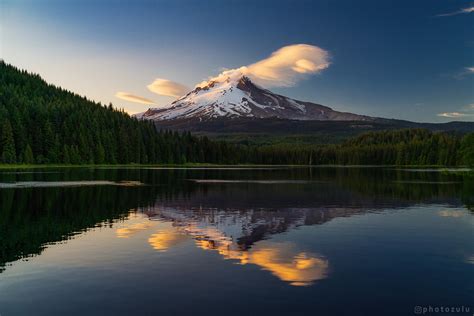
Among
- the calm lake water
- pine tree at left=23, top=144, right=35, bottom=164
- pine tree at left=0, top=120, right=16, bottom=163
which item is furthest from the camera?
pine tree at left=23, top=144, right=35, bottom=164

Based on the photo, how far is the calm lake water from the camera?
19.1 m

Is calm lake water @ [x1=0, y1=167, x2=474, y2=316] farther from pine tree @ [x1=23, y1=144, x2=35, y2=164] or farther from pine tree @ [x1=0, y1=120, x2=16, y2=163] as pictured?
pine tree @ [x1=23, y1=144, x2=35, y2=164]

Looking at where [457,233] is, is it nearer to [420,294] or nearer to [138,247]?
[420,294]

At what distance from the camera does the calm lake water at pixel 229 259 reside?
1909 cm

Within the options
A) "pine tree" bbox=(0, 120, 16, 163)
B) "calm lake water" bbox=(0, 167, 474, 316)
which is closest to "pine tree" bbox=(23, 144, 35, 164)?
"pine tree" bbox=(0, 120, 16, 163)

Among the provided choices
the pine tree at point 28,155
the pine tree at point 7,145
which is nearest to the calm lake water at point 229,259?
the pine tree at point 7,145

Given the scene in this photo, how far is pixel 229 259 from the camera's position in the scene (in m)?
26.7

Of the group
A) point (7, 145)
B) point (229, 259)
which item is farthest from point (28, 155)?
point (229, 259)

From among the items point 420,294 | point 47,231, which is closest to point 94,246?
point 47,231

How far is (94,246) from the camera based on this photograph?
30.5m

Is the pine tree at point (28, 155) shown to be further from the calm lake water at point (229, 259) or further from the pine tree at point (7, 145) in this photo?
the calm lake water at point (229, 259)

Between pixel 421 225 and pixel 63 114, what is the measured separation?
18332 cm

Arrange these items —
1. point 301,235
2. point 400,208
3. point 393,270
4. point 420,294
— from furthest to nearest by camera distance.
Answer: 1. point 400,208
2. point 301,235
3. point 393,270
4. point 420,294

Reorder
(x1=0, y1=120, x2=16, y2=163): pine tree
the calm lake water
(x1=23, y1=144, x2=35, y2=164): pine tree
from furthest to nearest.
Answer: (x1=23, y1=144, x2=35, y2=164): pine tree < (x1=0, y1=120, x2=16, y2=163): pine tree < the calm lake water
